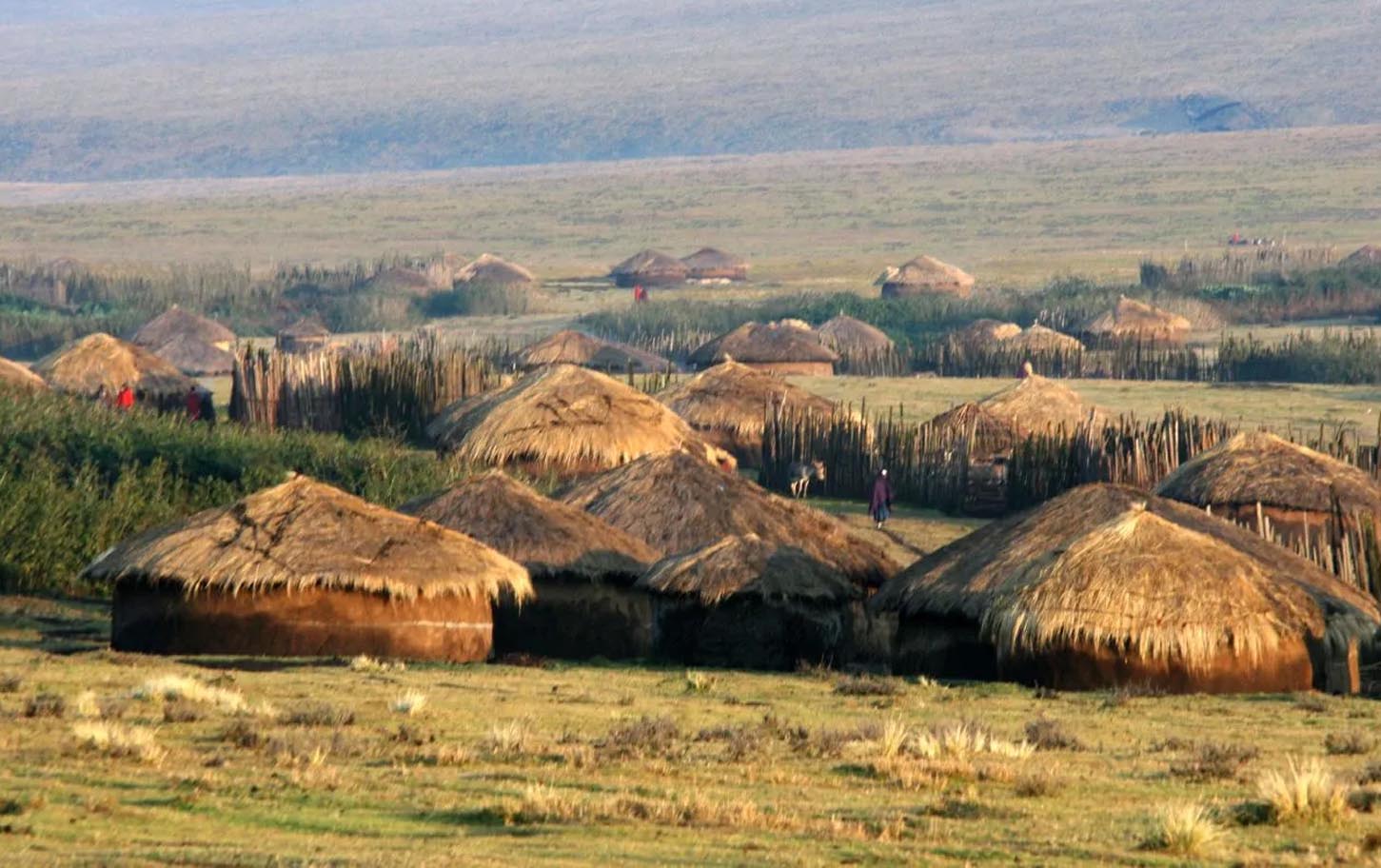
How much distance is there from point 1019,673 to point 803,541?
4.79 metres

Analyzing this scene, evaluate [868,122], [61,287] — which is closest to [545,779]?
[61,287]

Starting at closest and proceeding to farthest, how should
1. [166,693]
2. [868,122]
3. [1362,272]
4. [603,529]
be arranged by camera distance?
1. [166,693]
2. [603,529]
3. [1362,272]
4. [868,122]

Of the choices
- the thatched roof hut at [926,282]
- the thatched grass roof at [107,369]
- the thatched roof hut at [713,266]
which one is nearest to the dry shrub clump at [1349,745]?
the thatched grass roof at [107,369]

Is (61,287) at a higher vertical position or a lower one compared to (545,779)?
lower

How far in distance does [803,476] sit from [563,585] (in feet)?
40.6

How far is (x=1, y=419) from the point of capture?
31000mm

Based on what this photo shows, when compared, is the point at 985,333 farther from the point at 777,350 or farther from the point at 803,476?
the point at 803,476

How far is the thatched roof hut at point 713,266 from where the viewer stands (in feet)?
279

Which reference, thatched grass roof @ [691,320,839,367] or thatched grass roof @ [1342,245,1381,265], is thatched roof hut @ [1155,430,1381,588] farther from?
thatched grass roof @ [1342,245,1381,265]

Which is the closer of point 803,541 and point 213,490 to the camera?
point 803,541

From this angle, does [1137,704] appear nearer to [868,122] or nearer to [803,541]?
[803,541]

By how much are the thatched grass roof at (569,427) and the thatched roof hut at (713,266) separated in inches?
1975

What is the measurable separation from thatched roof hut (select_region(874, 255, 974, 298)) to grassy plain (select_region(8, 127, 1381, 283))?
4.64m

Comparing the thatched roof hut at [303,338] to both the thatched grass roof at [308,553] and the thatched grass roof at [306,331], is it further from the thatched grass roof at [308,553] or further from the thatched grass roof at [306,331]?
the thatched grass roof at [308,553]
